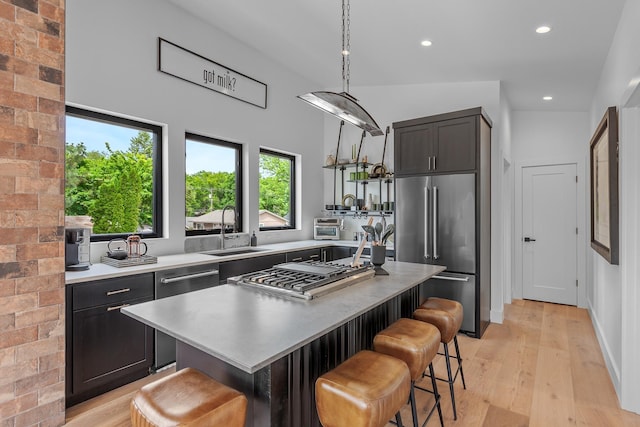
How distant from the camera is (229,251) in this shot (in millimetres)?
3869

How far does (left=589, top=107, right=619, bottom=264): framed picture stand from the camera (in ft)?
8.75

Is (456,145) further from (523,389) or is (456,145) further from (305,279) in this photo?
(305,279)

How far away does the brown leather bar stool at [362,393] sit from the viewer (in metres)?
1.37

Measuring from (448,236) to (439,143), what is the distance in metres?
1.04

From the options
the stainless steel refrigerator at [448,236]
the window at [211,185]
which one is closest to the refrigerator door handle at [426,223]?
the stainless steel refrigerator at [448,236]

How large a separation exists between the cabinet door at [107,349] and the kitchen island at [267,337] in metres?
1.02

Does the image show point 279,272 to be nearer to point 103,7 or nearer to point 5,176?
point 5,176

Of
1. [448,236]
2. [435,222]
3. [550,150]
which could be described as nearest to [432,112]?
[435,222]

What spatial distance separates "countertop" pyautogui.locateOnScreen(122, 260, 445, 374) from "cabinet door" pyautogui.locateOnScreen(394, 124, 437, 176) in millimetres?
2266

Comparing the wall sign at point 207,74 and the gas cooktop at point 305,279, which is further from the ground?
the wall sign at point 207,74

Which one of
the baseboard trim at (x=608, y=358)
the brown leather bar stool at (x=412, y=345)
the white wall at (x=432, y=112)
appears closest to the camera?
the brown leather bar stool at (x=412, y=345)

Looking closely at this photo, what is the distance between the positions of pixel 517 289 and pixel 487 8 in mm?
4223

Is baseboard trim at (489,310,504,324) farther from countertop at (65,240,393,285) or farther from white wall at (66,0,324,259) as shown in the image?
white wall at (66,0,324,259)

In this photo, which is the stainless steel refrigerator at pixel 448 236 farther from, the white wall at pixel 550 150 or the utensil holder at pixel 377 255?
the white wall at pixel 550 150
